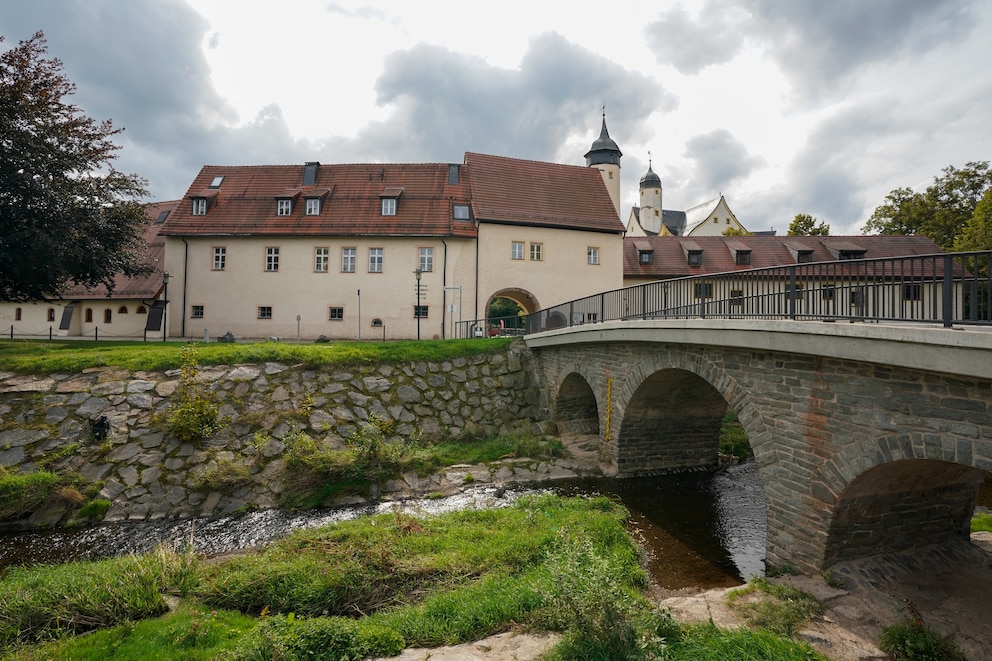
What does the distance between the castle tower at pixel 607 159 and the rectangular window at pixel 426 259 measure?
2002 centimetres

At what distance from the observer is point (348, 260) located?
27109mm

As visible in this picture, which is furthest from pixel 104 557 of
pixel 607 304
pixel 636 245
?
pixel 636 245

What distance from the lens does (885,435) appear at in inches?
227

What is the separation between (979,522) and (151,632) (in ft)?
43.5

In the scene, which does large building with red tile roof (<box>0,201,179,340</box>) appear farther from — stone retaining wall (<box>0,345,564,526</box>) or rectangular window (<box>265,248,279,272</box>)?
stone retaining wall (<box>0,345,564,526</box>)

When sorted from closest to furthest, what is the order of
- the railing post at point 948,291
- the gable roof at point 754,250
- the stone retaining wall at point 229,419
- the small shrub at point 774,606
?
the railing post at point 948,291 < the small shrub at point 774,606 < the stone retaining wall at point 229,419 < the gable roof at point 754,250

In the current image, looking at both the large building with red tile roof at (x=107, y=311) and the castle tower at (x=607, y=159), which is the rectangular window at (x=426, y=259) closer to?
Answer: the large building with red tile roof at (x=107, y=311)

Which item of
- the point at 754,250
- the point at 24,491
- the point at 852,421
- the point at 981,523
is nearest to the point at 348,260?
the point at 24,491

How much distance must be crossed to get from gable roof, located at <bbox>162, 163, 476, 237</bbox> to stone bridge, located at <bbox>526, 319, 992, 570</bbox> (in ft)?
63.5

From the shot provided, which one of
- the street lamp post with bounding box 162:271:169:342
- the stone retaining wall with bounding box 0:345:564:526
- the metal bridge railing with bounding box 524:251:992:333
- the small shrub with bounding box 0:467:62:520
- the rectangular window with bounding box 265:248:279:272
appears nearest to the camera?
the metal bridge railing with bounding box 524:251:992:333

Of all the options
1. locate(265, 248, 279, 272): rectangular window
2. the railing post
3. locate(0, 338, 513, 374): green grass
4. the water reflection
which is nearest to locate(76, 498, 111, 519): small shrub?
the water reflection

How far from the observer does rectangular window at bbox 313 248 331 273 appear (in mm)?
Answer: 27109

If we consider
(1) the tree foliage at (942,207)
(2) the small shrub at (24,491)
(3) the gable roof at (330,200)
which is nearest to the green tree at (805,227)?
(1) the tree foliage at (942,207)

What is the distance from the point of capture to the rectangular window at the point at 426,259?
88.4 ft
